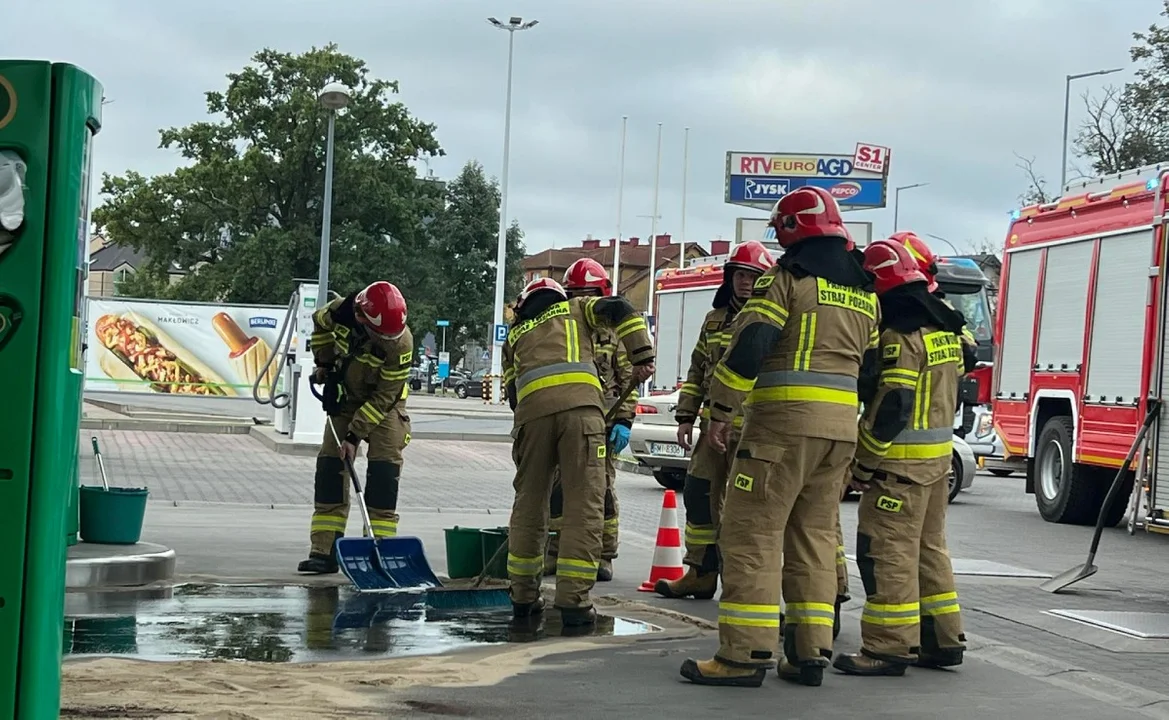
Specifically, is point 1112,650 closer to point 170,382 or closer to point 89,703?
point 89,703

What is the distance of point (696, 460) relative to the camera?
940cm

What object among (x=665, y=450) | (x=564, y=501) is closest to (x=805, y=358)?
(x=564, y=501)

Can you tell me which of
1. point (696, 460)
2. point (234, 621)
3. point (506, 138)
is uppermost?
point (506, 138)

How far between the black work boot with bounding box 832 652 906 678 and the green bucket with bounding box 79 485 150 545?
4.68 meters

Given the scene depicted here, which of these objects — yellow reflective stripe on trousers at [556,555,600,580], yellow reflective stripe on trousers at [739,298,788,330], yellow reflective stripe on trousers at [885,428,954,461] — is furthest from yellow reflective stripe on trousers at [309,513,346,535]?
yellow reflective stripe on trousers at [739,298,788,330]

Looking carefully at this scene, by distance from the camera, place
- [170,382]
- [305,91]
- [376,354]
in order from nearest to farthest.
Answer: [376,354]
[170,382]
[305,91]

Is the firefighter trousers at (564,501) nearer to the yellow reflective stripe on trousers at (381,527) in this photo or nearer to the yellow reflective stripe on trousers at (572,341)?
the yellow reflective stripe on trousers at (572,341)

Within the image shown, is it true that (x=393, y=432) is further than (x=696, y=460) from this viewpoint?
Yes

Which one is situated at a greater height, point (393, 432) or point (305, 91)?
point (305, 91)

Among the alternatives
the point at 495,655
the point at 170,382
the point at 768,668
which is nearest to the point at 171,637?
the point at 495,655

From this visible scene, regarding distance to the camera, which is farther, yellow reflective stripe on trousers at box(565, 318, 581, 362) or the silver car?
the silver car

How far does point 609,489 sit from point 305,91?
55.0 meters

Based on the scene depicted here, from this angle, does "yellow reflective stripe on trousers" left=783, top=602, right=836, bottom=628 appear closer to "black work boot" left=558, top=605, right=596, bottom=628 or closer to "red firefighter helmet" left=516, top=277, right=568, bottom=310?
"black work boot" left=558, top=605, right=596, bottom=628

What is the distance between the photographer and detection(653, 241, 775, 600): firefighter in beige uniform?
9164mm
